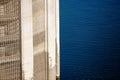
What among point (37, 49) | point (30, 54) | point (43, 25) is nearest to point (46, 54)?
point (37, 49)

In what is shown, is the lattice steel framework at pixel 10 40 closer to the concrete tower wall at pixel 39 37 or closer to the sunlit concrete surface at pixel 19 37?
the sunlit concrete surface at pixel 19 37

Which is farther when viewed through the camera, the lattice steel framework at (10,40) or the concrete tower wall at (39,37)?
the concrete tower wall at (39,37)

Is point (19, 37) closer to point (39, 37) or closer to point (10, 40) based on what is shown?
point (10, 40)

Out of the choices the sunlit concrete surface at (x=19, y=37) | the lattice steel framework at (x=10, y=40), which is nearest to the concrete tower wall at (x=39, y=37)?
the sunlit concrete surface at (x=19, y=37)

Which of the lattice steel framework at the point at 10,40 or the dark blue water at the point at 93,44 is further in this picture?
the dark blue water at the point at 93,44

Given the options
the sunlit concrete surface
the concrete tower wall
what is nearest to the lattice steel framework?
the sunlit concrete surface

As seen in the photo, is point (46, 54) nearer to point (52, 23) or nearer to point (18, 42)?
point (52, 23)

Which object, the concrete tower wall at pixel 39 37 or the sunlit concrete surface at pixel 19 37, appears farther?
the concrete tower wall at pixel 39 37

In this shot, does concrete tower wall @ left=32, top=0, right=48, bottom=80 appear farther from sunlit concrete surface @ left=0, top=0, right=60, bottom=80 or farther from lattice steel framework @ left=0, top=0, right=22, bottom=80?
lattice steel framework @ left=0, top=0, right=22, bottom=80
